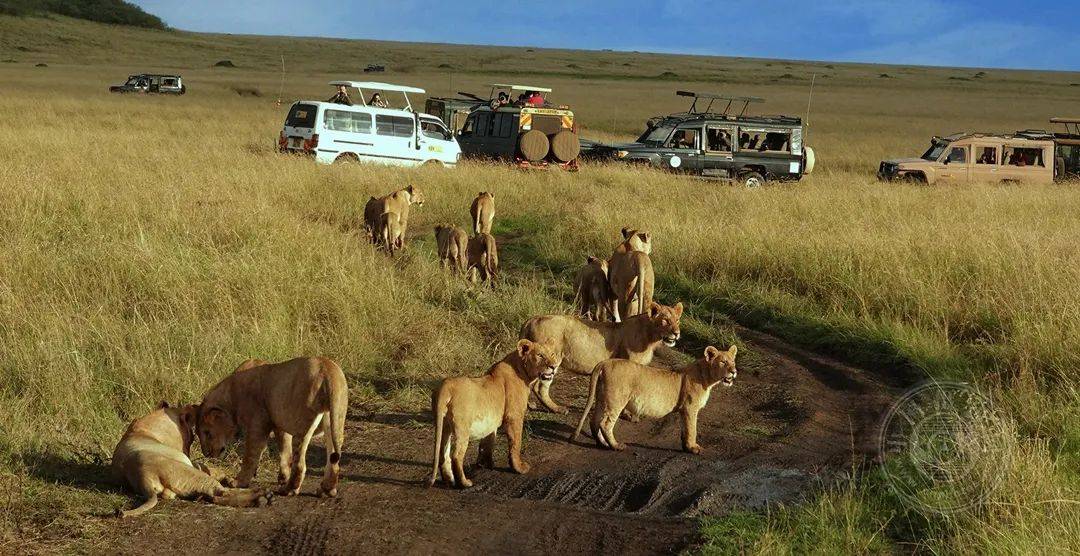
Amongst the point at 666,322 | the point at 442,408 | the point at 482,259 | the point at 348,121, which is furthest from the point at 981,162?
the point at 442,408

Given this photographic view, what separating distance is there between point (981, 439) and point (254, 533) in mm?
3742

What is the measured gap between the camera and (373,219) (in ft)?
43.6

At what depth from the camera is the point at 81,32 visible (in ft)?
312

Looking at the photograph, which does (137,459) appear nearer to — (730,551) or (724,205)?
(730,551)

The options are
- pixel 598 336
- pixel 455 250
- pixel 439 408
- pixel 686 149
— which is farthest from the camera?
pixel 686 149

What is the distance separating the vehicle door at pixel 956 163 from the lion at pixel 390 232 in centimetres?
1512

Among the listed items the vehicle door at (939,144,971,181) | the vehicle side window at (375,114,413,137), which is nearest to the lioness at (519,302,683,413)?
the vehicle side window at (375,114,413,137)

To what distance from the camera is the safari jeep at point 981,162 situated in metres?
23.8

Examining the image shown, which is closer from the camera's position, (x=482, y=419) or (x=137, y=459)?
(x=137, y=459)

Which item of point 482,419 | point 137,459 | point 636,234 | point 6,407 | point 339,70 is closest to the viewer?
point 137,459

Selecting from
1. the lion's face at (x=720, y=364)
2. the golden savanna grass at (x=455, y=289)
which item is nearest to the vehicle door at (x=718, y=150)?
the golden savanna grass at (x=455, y=289)

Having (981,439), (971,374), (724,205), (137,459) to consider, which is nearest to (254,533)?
(137,459)

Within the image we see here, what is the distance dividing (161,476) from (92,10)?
371 ft

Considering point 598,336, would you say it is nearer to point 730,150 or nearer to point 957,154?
point 730,150
